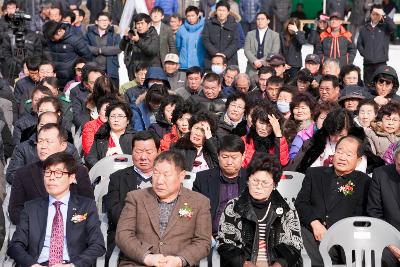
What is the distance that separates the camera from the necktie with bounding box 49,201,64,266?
279 inches

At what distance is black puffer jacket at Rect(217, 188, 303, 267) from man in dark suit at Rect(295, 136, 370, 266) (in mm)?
619

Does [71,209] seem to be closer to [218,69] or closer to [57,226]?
[57,226]

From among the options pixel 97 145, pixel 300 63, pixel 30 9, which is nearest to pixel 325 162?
pixel 97 145

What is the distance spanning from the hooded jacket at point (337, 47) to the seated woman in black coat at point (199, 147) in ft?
20.6

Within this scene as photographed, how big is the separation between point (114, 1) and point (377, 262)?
43.1ft

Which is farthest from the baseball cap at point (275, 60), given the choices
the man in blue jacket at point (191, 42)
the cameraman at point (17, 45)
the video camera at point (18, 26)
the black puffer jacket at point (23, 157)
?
the black puffer jacket at point (23, 157)

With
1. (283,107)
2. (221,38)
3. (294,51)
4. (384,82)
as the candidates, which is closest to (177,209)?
(283,107)

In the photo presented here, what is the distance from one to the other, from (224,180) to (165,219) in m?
0.84

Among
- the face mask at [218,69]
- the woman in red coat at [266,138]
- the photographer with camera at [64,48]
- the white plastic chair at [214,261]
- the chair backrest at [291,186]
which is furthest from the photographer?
the photographer with camera at [64,48]

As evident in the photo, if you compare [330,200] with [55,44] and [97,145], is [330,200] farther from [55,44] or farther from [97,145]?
[55,44]

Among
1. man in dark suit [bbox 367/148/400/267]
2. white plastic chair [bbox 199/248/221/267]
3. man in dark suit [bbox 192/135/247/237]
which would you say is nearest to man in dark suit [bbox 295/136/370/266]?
man in dark suit [bbox 367/148/400/267]

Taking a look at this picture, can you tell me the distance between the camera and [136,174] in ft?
25.9

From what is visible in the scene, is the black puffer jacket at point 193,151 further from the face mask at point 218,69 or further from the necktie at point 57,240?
the face mask at point 218,69

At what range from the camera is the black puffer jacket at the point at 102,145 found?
362 inches
